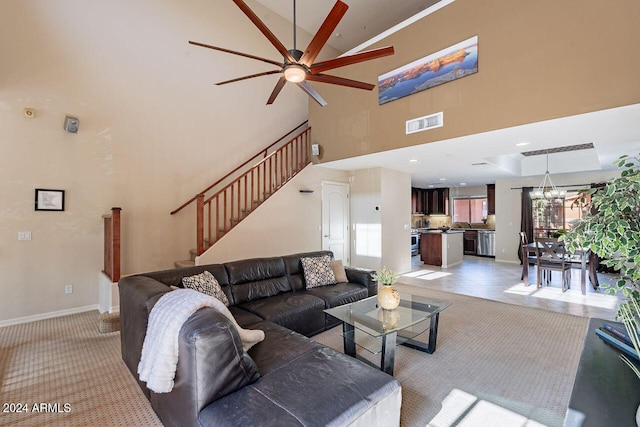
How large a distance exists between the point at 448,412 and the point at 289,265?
2.47m

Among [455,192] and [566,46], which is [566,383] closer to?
[566,46]

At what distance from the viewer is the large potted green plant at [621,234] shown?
124 cm

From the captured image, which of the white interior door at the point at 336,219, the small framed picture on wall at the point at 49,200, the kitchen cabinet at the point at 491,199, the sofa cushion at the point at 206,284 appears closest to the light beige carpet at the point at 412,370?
the sofa cushion at the point at 206,284

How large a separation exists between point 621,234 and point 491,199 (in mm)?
10355

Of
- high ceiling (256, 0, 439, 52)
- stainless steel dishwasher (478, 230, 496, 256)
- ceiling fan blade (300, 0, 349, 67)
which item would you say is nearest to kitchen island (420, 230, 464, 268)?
stainless steel dishwasher (478, 230, 496, 256)

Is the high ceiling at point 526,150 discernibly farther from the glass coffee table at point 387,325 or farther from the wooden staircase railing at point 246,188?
the glass coffee table at point 387,325

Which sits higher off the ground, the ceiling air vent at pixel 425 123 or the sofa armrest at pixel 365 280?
the ceiling air vent at pixel 425 123

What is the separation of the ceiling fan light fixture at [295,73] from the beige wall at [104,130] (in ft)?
11.0

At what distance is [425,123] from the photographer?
4.43 m

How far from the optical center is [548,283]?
19.6ft

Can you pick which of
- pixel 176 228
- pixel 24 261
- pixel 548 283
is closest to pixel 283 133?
pixel 176 228

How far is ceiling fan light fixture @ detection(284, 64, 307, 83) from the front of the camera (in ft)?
8.71

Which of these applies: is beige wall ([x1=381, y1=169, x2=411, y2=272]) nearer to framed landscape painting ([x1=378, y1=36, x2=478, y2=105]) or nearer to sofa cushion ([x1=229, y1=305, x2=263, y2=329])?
framed landscape painting ([x1=378, y1=36, x2=478, y2=105])

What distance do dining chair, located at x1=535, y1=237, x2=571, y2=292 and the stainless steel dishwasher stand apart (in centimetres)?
410
